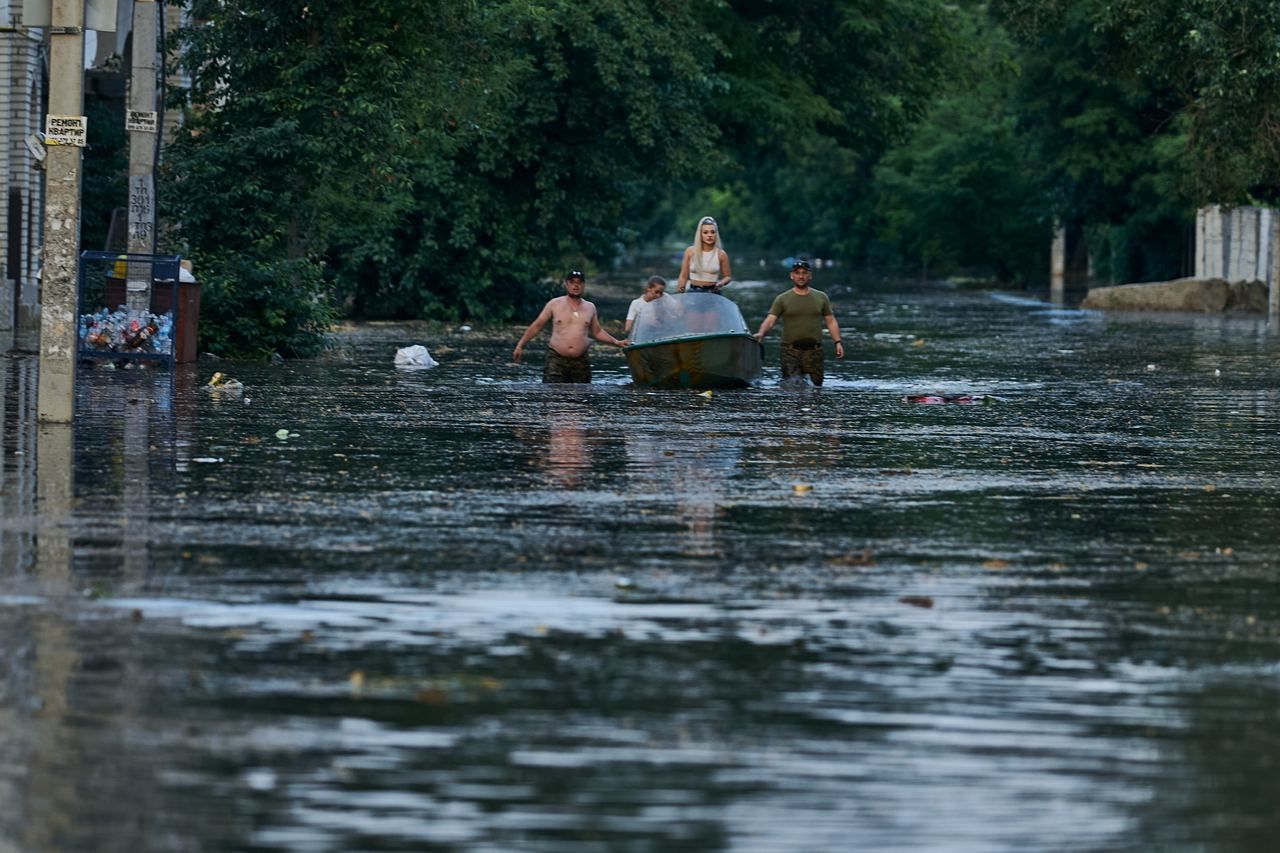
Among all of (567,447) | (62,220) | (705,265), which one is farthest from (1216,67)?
(62,220)

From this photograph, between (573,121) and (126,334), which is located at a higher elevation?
(573,121)

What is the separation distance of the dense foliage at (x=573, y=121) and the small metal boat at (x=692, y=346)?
5.93 meters

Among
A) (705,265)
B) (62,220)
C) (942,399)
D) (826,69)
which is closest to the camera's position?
(62,220)

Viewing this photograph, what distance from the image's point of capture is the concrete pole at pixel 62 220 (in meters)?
17.9

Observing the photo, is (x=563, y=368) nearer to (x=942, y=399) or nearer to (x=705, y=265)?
(x=705, y=265)

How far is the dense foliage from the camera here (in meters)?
30.3

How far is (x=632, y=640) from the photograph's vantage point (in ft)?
30.4

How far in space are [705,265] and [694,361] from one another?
65.9 inches

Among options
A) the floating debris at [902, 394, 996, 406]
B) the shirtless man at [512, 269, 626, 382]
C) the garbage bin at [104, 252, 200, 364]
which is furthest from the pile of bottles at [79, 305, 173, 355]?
the floating debris at [902, 394, 996, 406]

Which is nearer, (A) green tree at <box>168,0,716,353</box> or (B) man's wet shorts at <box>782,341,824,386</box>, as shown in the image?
(B) man's wet shorts at <box>782,341,824,386</box>

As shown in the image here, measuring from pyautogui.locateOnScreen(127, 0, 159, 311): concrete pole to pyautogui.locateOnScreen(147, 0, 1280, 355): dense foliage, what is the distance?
4.96 ft

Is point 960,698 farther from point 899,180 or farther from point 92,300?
point 899,180

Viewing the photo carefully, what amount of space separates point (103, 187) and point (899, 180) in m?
56.5

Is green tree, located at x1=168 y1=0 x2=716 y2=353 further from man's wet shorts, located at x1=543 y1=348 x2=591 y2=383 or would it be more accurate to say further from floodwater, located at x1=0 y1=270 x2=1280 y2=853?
floodwater, located at x1=0 y1=270 x2=1280 y2=853
